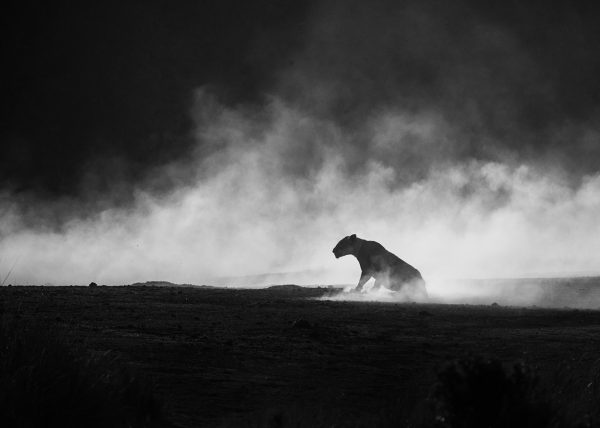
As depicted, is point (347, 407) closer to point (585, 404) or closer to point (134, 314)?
point (585, 404)

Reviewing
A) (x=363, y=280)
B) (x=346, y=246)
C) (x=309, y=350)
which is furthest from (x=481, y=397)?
(x=346, y=246)

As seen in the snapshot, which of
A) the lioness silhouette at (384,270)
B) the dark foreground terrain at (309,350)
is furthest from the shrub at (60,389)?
the lioness silhouette at (384,270)

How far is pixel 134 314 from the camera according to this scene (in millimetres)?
17609

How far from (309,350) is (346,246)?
21639 millimetres

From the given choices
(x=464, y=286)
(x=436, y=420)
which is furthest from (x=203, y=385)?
(x=464, y=286)

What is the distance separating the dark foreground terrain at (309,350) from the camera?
9.19 metres

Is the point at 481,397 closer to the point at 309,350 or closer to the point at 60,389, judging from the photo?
the point at 60,389

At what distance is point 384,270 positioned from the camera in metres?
32.1

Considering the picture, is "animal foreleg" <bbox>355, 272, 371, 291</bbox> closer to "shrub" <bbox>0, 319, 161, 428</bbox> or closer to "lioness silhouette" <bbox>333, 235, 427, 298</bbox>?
"lioness silhouette" <bbox>333, 235, 427, 298</bbox>

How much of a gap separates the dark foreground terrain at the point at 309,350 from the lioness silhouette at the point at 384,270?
8.97 meters

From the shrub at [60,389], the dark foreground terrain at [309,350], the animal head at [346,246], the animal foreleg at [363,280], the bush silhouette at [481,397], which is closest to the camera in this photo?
the shrub at [60,389]

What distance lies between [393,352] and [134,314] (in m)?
6.80

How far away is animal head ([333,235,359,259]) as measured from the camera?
34178 mm

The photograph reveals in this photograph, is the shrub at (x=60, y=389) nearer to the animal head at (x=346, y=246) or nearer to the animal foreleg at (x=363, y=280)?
the animal foreleg at (x=363, y=280)
